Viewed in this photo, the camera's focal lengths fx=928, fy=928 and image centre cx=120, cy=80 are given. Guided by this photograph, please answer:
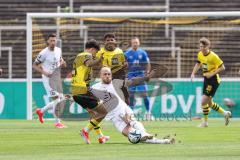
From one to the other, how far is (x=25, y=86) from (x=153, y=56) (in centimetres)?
534

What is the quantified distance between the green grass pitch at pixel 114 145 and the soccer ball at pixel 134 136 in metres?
0.15

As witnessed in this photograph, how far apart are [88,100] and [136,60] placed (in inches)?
316

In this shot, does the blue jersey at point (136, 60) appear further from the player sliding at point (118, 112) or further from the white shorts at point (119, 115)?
the white shorts at point (119, 115)

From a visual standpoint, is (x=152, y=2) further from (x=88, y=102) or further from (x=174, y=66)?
(x=88, y=102)

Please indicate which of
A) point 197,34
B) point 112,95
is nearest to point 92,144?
point 112,95

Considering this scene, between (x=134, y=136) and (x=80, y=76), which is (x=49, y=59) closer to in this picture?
(x=80, y=76)

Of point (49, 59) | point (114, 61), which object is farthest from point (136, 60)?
point (114, 61)

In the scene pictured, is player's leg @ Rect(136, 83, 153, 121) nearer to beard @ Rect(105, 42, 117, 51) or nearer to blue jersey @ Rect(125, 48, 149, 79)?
blue jersey @ Rect(125, 48, 149, 79)

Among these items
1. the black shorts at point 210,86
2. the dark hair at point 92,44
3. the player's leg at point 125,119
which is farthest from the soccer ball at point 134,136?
the black shorts at point 210,86

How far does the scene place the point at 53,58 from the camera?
75.9ft

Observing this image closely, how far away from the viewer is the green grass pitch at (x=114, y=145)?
540 inches

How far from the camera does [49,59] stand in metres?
23.1

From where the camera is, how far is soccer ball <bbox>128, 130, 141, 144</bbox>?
1625cm

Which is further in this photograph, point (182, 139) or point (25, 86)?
point (25, 86)
